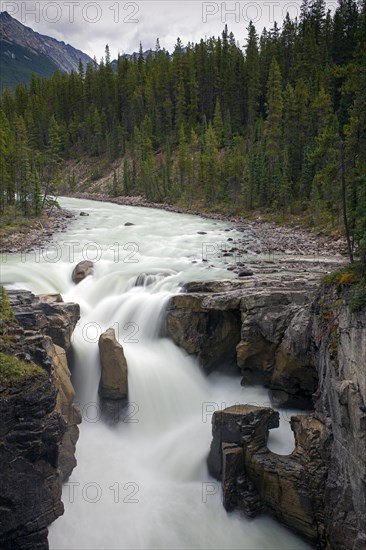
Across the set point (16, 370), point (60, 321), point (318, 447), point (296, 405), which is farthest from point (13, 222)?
point (318, 447)

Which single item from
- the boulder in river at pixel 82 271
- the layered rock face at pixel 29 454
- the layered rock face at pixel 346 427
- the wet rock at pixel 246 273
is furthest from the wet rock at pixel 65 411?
the wet rock at pixel 246 273

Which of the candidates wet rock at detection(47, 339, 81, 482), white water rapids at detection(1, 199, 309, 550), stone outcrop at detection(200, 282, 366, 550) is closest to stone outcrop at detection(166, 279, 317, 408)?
stone outcrop at detection(200, 282, 366, 550)

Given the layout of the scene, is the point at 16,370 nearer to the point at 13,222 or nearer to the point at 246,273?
the point at 246,273

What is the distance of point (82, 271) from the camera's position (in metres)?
23.2

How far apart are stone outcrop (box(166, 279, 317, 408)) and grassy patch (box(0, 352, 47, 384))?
24.6 ft

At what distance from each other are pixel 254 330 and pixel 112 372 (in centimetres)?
527

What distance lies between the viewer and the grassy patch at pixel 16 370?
1040 cm

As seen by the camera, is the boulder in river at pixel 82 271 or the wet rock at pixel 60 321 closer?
the wet rock at pixel 60 321

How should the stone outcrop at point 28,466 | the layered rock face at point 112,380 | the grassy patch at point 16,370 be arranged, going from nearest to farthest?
the stone outcrop at point 28,466 → the grassy patch at point 16,370 → the layered rock face at point 112,380

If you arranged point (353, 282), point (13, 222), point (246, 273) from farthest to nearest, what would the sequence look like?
1. point (13, 222)
2. point (246, 273)
3. point (353, 282)

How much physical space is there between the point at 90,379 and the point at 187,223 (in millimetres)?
30405

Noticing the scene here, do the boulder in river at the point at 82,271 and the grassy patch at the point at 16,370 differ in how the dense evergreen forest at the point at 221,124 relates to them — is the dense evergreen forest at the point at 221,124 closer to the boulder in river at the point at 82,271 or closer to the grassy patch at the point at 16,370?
the grassy patch at the point at 16,370

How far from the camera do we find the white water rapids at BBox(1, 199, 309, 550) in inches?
445

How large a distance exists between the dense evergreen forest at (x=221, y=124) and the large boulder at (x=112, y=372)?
8514mm
